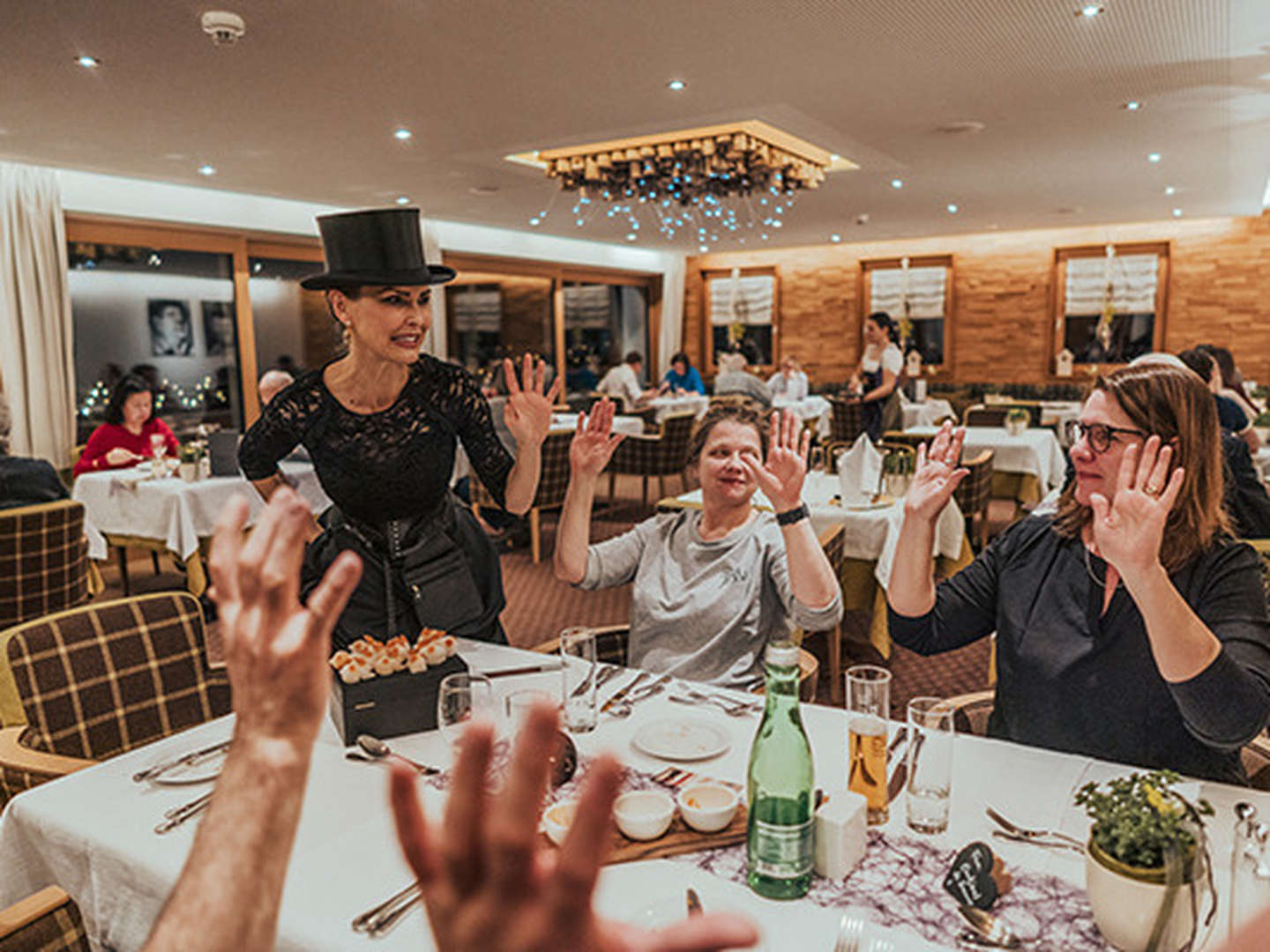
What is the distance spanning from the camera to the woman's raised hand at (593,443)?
87.5 inches

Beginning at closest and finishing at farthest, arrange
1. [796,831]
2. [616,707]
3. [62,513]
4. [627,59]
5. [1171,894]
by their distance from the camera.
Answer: [1171,894], [796,831], [616,707], [62,513], [627,59]

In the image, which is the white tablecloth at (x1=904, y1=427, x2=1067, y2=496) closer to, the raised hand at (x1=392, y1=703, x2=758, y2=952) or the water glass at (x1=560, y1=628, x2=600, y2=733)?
the water glass at (x1=560, y1=628, x2=600, y2=733)

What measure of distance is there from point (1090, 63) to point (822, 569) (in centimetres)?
401

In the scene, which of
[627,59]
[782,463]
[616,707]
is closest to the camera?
[616,707]

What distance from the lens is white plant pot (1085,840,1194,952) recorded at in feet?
3.31

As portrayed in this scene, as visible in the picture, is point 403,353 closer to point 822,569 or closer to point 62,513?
point 822,569

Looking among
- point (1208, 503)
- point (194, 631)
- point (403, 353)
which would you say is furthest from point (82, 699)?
point (1208, 503)

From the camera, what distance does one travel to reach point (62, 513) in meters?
3.93

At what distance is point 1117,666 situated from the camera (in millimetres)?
1711

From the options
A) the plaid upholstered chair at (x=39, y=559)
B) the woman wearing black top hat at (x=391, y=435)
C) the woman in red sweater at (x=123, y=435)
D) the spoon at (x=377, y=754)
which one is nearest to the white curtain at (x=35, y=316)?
the woman in red sweater at (x=123, y=435)

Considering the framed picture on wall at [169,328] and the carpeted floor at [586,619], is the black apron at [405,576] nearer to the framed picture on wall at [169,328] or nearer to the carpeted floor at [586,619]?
the carpeted floor at [586,619]

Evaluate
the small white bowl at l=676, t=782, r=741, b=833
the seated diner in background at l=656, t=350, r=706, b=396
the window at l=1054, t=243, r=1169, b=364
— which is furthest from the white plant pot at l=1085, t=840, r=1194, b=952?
the window at l=1054, t=243, r=1169, b=364

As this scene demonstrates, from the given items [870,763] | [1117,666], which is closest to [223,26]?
[870,763]

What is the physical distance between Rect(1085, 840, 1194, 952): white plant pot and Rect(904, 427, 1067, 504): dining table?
6.19 meters
